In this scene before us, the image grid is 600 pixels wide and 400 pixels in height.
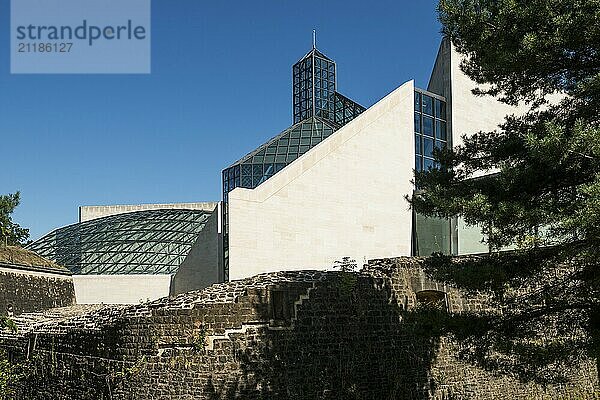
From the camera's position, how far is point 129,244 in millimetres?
40125

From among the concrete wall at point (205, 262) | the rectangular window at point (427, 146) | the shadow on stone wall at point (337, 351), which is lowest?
the shadow on stone wall at point (337, 351)

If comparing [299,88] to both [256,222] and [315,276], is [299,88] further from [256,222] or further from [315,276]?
[315,276]

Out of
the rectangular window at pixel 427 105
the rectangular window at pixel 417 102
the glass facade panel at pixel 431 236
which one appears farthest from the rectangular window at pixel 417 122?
the glass facade panel at pixel 431 236

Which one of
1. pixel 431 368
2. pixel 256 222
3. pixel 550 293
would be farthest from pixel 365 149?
pixel 550 293

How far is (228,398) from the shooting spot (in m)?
13.0

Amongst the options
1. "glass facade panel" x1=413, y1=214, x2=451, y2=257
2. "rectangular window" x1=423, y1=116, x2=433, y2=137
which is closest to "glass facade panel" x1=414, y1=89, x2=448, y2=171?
"rectangular window" x1=423, y1=116, x2=433, y2=137

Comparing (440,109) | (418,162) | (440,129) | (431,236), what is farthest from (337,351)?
(440,109)

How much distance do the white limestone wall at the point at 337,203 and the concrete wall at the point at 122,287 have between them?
10130 mm

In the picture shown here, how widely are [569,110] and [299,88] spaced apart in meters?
28.5

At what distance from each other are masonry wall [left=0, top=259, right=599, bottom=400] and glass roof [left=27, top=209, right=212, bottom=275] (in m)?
21.1

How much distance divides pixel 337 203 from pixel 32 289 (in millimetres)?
12254

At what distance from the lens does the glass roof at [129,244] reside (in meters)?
37.6

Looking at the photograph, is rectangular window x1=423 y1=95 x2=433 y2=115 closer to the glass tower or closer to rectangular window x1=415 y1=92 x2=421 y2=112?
rectangular window x1=415 y1=92 x2=421 y2=112

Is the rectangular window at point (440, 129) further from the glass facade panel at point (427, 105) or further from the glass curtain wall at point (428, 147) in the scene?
the glass facade panel at point (427, 105)
